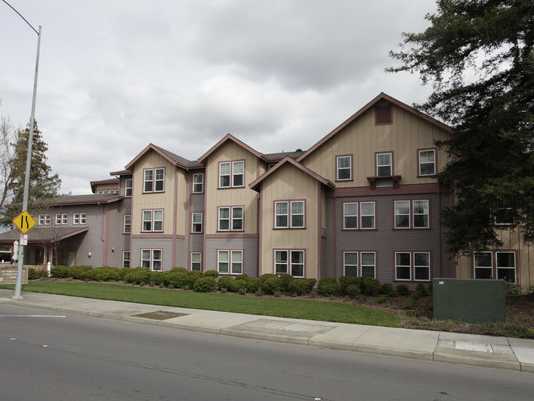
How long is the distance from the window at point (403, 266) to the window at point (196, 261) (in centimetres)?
1311

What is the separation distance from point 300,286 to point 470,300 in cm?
1014

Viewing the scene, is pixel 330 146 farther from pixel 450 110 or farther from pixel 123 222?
pixel 123 222

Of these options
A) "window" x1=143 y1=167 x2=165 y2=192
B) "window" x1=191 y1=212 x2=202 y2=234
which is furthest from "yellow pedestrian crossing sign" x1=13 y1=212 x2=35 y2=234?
"window" x1=191 y1=212 x2=202 y2=234

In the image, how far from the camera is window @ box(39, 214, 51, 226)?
37.6m

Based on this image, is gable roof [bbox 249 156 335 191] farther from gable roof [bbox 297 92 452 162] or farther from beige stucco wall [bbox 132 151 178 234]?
beige stucco wall [bbox 132 151 178 234]

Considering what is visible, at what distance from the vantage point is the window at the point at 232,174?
2931 cm

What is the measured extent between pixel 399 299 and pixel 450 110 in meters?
8.46

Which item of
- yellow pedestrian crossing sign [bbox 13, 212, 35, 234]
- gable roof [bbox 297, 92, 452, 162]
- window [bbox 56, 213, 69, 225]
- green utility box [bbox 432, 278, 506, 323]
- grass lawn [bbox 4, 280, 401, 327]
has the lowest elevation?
grass lawn [bbox 4, 280, 401, 327]

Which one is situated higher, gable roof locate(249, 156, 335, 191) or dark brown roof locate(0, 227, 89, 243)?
gable roof locate(249, 156, 335, 191)

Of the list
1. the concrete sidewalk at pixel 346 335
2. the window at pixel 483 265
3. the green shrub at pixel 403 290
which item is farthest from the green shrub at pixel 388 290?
the concrete sidewalk at pixel 346 335

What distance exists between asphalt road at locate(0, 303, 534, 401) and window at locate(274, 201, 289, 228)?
14.7m

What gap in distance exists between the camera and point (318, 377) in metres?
7.80

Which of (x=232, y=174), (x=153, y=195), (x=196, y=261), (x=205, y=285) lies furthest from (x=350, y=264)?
(x=153, y=195)

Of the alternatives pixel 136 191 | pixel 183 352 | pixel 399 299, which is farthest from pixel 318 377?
pixel 136 191
